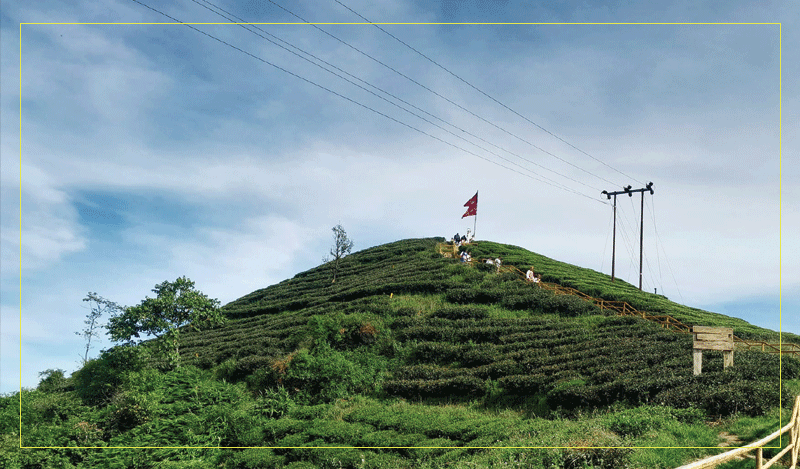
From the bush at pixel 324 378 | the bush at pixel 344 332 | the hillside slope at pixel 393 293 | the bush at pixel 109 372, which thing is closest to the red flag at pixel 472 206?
the hillside slope at pixel 393 293

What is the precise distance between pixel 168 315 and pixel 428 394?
14386mm

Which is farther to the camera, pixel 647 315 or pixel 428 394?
pixel 647 315

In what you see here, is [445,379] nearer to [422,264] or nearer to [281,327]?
[281,327]

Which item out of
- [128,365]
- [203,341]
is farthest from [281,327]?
[128,365]

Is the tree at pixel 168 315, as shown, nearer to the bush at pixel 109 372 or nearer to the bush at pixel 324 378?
the bush at pixel 109 372

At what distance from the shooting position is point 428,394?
25609 millimetres

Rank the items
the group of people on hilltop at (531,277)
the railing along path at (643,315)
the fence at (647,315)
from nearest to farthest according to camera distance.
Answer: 1. the fence at (647,315)
2. the railing along path at (643,315)
3. the group of people on hilltop at (531,277)

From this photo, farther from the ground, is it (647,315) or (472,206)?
(472,206)

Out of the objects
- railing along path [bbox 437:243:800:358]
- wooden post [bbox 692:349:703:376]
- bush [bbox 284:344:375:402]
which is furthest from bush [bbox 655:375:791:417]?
bush [bbox 284:344:375:402]

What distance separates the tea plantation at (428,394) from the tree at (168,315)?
1.12 metres

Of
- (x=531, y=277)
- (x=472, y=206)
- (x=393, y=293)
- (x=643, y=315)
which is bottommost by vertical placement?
(x=643, y=315)

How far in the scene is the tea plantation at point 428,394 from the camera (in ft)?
54.7

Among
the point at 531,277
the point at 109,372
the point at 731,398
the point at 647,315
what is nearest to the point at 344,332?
the point at 109,372

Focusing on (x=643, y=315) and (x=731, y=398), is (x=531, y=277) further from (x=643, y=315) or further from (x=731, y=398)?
(x=731, y=398)
